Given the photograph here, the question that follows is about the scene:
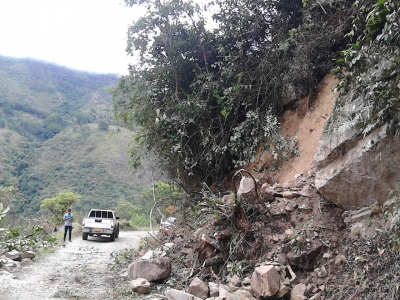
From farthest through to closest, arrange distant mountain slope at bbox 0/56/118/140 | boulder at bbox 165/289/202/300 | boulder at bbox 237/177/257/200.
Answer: distant mountain slope at bbox 0/56/118/140, boulder at bbox 237/177/257/200, boulder at bbox 165/289/202/300

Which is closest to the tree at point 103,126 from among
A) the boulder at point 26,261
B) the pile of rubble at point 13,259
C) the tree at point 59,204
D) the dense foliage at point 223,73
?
the tree at point 59,204

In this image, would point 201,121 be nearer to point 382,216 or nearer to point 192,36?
point 192,36

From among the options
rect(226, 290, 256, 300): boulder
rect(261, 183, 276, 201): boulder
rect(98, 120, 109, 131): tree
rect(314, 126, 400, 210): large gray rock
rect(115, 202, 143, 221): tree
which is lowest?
rect(115, 202, 143, 221): tree

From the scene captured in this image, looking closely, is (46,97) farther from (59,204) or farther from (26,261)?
(26,261)

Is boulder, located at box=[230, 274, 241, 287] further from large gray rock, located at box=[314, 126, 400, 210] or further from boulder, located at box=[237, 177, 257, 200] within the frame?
large gray rock, located at box=[314, 126, 400, 210]

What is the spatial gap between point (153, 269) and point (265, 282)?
8.62ft

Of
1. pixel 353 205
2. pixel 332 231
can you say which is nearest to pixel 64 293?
pixel 332 231

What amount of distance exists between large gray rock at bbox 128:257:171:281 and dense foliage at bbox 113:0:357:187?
153 inches

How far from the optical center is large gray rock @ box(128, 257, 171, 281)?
249 inches

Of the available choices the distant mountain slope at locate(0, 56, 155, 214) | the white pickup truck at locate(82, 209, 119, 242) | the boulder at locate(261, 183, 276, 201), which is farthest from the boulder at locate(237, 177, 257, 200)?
the distant mountain slope at locate(0, 56, 155, 214)

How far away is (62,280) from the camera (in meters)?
7.46

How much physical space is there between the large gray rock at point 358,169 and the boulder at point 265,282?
1582 millimetres

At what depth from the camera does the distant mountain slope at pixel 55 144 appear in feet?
138

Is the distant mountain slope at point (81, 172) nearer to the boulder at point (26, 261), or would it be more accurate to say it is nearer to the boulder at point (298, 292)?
the boulder at point (26, 261)
